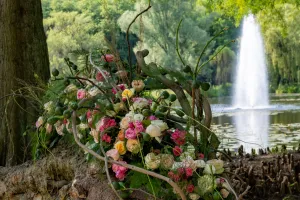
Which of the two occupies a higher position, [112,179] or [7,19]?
[7,19]

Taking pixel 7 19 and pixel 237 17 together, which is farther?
pixel 237 17

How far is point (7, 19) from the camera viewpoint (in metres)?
4.19

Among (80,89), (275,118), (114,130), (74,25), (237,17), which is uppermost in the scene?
(74,25)

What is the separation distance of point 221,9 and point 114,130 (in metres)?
8.69

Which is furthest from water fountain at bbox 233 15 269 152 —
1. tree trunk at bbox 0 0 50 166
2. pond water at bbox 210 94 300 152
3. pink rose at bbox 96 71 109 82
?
pink rose at bbox 96 71 109 82

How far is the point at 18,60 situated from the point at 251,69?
33246mm

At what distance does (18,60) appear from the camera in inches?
164

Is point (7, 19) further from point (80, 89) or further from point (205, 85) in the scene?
point (205, 85)

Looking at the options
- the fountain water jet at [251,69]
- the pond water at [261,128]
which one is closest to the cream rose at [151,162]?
the pond water at [261,128]

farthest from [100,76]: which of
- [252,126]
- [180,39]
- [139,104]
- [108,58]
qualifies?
[180,39]

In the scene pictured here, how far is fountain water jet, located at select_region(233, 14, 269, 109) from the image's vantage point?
31812 mm

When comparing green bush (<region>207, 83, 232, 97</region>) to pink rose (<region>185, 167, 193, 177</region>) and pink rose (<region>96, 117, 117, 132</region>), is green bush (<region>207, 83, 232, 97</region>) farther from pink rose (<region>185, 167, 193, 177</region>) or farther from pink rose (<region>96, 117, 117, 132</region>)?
pink rose (<region>185, 167, 193, 177</region>)

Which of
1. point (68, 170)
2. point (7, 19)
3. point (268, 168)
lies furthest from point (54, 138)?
point (268, 168)

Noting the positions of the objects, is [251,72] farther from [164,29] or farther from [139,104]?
[139,104]
